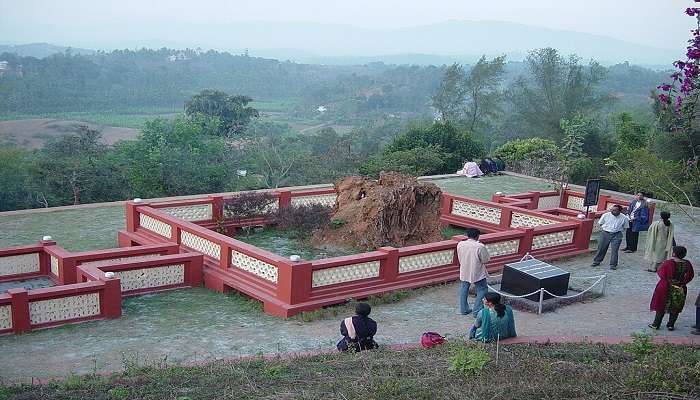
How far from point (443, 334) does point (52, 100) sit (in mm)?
70661

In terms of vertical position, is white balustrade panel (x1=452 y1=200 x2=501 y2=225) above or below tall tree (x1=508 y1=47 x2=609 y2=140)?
below

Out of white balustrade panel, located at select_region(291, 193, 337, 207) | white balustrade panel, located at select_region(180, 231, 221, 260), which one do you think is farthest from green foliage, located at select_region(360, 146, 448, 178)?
white balustrade panel, located at select_region(180, 231, 221, 260)

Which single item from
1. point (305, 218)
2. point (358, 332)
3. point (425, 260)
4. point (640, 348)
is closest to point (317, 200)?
point (305, 218)

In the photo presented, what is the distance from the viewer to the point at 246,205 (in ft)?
47.7

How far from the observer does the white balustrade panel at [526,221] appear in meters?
14.6

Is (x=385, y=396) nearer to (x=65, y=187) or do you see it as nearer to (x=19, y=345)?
(x=19, y=345)

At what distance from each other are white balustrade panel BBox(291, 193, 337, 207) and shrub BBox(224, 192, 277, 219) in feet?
3.37

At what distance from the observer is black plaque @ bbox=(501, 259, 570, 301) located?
1005 centimetres

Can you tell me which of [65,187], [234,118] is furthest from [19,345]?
[234,118]

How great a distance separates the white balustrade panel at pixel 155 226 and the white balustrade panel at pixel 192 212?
0.51m

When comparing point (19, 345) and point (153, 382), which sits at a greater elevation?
point (153, 382)

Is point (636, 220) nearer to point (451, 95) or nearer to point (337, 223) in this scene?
point (337, 223)

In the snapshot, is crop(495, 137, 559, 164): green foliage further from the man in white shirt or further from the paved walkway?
the paved walkway

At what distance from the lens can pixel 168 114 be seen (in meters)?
77.6
